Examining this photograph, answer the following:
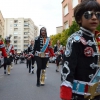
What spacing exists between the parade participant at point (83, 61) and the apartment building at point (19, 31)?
15189 cm

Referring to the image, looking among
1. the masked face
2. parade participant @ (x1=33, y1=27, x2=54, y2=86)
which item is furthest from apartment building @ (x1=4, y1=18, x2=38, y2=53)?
the masked face

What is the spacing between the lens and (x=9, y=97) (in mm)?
→ 6535

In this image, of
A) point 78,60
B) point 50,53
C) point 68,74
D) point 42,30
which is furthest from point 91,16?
point 50,53

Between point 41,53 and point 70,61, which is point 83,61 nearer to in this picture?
point 70,61

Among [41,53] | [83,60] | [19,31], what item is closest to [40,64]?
[41,53]

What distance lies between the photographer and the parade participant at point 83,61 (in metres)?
2.39

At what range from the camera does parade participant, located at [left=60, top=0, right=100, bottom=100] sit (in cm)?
239

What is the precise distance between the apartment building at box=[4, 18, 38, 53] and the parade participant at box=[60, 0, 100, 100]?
498ft

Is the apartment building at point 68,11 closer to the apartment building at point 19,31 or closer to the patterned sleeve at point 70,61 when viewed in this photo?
the patterned sleeve at point 70,61

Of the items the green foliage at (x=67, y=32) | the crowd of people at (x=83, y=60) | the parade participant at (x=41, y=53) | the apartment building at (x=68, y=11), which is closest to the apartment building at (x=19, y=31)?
the apartment building at (x=68, y=11)

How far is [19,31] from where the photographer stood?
6161 inches

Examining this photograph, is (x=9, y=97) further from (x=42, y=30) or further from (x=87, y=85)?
(x=87, y=85)

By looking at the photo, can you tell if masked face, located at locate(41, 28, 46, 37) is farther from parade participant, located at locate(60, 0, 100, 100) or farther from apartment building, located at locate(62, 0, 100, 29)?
apartment building, located at locate(62, 0, 100, 29)

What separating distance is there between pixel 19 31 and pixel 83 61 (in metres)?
156
